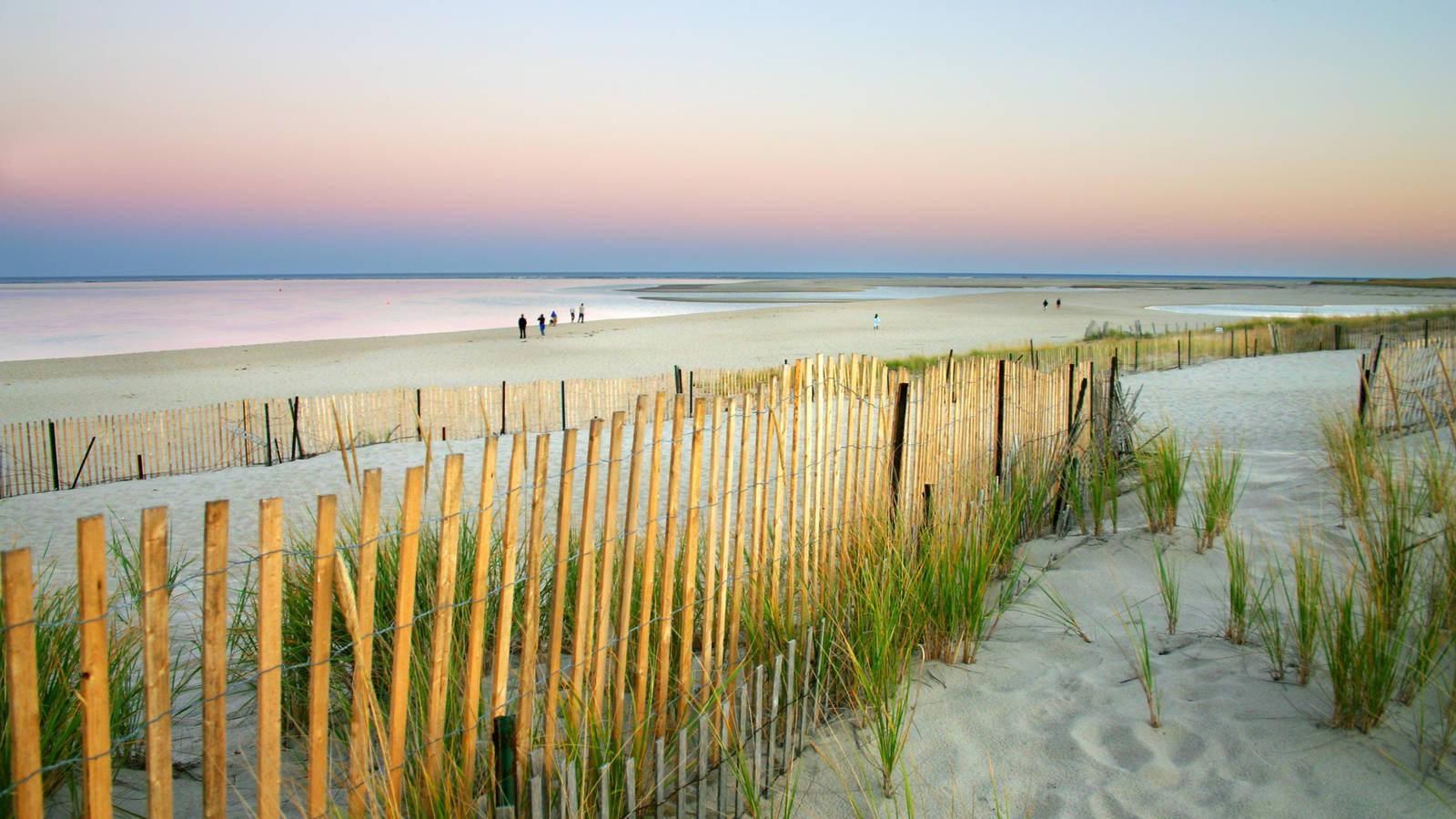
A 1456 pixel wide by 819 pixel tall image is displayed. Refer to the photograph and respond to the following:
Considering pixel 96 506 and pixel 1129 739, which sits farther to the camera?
pixel 96 506

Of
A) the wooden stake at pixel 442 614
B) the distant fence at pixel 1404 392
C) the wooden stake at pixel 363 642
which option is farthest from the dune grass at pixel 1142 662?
the distant fence at pixel 1404 392

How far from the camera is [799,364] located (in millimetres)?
3754

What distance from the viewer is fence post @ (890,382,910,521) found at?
14.9ft

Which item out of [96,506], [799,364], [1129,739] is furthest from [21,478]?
[1129,739]

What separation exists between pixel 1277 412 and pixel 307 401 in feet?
41.5

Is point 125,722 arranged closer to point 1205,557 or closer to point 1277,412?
point 1205,557

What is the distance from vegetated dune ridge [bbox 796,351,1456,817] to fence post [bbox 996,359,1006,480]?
4.37 feet

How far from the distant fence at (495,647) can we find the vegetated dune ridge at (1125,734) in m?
0.45

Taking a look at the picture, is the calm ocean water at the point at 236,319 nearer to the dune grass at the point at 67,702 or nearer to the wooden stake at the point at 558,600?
the dune grass at the point at 67,702

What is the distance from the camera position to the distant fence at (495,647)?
1.74 metres

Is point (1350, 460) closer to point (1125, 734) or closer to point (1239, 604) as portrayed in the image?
point (1239, 604)

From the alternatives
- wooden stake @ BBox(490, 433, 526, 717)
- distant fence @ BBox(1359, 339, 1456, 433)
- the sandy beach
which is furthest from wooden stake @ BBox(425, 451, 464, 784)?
the sandy beach

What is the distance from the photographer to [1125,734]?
3123 mm

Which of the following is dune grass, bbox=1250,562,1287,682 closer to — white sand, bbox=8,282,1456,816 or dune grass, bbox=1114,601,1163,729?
white sand, bbox=8,282,1456,816
